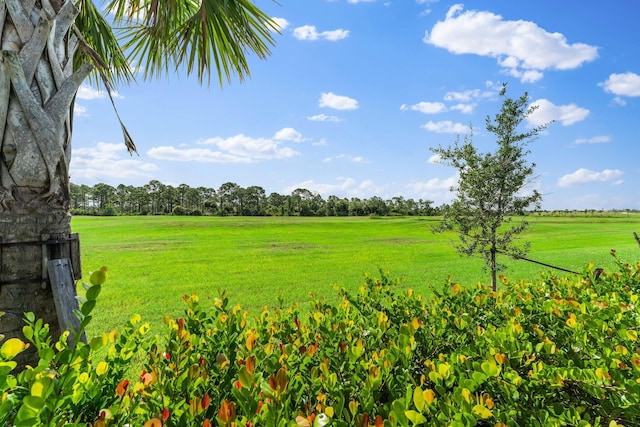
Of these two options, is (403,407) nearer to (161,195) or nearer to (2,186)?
(2,186)

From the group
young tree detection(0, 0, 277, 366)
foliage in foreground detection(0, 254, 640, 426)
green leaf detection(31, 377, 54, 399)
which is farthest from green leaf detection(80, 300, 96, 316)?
young tree detection(0, 0, 277, 366)

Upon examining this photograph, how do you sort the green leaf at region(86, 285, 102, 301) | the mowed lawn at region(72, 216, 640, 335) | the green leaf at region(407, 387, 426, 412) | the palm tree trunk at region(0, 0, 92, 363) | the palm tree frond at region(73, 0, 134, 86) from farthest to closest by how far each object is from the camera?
the mowed lawn at region(72, 216, 640, 335) < the palm tree frond at region(73, 0, 134, 86) < the palm tree trunk at region(0, 0, 92, 363) < the green leaf at region(407, 387, 426, 412) < the green leaf at region(86, 285, 102, 301)

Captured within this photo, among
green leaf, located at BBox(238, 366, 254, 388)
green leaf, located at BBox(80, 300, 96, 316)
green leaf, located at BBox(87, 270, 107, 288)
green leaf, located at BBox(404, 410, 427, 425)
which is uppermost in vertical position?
green leaf, located at BBox(87, 270, 107, 288)

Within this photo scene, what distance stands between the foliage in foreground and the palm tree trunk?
104cm

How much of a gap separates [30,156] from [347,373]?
2315 millimetres

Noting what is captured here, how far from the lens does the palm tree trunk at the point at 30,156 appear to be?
7.00 feet

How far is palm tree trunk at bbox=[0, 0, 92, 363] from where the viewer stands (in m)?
2.13

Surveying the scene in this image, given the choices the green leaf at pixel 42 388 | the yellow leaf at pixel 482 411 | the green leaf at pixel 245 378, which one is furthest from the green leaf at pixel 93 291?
the yellow leaf at pixel 482 411

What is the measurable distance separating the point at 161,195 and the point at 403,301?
69934mm

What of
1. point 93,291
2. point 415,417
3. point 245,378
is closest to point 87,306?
point 93,291

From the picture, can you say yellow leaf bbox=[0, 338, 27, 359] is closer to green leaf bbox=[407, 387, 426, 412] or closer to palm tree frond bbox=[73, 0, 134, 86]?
green leaf bbox=[407, 387, 426, 412]

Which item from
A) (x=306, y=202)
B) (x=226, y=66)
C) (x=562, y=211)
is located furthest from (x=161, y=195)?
(x=562, y=211)

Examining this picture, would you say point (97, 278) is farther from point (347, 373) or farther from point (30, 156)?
point (30, 156)

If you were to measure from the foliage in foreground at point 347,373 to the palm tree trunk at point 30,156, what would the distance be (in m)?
1.04
